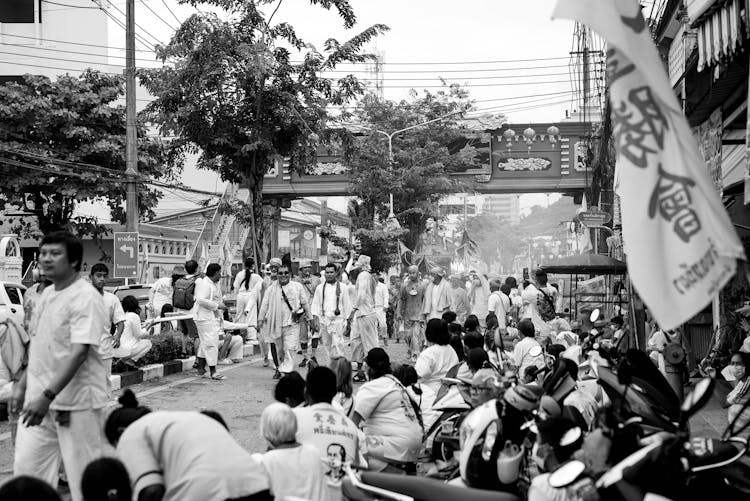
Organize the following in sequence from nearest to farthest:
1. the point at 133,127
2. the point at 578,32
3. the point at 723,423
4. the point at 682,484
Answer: the point at 682,484
the point at 723,423
the point at 578,32
the point at 133,127

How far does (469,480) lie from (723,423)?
21.1 ft

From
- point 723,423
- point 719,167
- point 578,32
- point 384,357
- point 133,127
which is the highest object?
point 578,32

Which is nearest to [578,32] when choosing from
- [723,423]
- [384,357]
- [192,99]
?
[192,99]

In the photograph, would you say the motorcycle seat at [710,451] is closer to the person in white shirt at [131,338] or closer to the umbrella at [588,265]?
the person in white shirt at [131,338]

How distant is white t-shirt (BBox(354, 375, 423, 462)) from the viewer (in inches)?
259

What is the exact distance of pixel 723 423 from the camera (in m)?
10.2

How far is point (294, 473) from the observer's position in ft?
15.3

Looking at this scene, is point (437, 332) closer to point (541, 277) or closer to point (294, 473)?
point (294, 473)

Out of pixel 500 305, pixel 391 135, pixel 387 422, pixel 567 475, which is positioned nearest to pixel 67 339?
pixel 387 422

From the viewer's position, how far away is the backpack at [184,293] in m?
15.7

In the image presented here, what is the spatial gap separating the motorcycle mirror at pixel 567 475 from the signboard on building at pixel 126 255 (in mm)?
16958

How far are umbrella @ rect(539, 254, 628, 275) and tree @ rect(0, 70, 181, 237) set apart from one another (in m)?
15.8

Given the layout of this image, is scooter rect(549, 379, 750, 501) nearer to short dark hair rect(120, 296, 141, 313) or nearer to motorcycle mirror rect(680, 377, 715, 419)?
motorcycle mirror rect(680, 377, 715, 419)

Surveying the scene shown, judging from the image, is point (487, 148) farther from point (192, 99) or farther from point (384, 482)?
point (384, 482)
